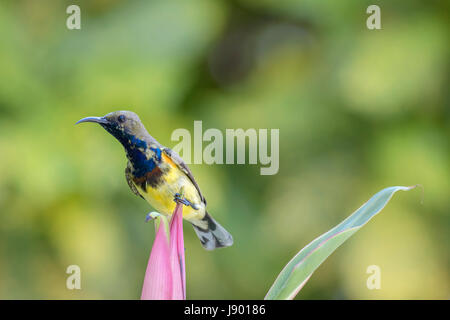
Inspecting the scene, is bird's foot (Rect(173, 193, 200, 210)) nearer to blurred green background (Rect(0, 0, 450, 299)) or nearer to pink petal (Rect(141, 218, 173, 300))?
pink petal (Rect(141, 218, 173, 300))

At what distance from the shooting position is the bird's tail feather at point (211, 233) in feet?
1.27

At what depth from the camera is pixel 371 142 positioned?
5.51 ft

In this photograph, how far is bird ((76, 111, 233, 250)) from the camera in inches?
13.3

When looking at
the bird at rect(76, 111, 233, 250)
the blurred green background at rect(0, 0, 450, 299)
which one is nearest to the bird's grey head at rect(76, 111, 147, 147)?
the bird at rect(76, 111, 233, 250)

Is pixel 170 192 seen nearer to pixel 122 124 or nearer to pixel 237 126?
pixel 122 124

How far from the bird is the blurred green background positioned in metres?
1.00

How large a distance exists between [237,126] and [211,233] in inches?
47.9

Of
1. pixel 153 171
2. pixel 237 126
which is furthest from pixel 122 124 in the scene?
pixel 237 126

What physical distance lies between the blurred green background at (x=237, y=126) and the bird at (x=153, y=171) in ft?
3.28

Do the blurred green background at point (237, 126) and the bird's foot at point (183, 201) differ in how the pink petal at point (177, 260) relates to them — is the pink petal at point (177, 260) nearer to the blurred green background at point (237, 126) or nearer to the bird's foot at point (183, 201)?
the bird's foot at point (183, 201)

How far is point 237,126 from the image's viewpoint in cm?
160

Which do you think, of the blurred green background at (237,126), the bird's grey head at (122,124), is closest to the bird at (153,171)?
the bird's grey head at (122,124)

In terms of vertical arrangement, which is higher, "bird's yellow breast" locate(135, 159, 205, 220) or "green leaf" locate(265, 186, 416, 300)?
"bird's yellow breast" locate(135, 159, 205, 220)

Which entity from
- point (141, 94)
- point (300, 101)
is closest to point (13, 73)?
point (141, 94)
